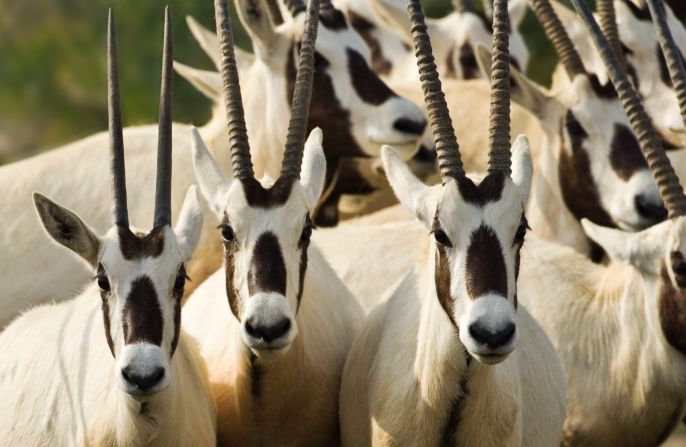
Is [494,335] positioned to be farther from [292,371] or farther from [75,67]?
[75,67]

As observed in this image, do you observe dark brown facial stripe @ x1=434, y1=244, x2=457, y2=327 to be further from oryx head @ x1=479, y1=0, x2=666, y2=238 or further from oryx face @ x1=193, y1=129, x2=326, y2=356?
oryx head @ x1=479, y1=0, x2=666, y2=238

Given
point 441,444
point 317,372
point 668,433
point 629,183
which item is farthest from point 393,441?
point 629,183

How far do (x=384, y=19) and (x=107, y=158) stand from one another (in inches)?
102

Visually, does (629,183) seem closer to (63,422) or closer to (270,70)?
(270,70)

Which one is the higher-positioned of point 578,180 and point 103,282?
point 103,282

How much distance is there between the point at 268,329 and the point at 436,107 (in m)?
1.11

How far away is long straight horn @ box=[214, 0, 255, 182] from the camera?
6.46 m

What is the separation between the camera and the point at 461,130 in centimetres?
973

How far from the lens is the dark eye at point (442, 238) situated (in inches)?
225

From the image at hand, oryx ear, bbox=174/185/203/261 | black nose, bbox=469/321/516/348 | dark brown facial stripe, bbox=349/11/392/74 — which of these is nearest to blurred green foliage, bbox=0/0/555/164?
dark brown facial stripe, bbox=349/11/392/74

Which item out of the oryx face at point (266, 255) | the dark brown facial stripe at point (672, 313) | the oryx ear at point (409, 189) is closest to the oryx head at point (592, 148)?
the dark brown facial stripe at point (672, 313)

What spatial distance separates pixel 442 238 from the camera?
5746 mm

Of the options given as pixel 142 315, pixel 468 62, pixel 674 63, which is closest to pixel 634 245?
pixel 674 63

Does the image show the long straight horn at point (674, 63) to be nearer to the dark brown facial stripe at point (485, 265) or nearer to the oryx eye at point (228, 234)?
the dark brown facial stripe at point (485, 265)
